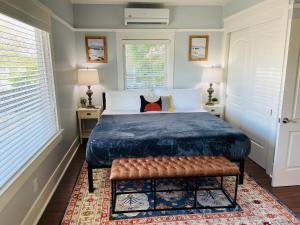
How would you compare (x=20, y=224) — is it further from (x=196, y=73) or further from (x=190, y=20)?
(x=190, y=20)

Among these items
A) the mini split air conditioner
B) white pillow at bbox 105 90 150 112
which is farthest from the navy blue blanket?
the mini split air conditioner

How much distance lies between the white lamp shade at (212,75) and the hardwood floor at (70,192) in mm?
1700

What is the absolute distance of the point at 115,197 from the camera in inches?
97.6

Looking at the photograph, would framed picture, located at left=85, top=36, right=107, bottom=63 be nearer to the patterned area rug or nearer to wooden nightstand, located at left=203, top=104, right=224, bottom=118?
wooden nightstand, located at left=203, top=104, right=224, bottom=118

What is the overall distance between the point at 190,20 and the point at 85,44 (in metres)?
2.13

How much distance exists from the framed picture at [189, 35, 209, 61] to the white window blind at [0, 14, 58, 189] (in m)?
2.80

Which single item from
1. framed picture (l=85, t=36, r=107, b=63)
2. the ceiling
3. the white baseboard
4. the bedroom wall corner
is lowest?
the white baseboard

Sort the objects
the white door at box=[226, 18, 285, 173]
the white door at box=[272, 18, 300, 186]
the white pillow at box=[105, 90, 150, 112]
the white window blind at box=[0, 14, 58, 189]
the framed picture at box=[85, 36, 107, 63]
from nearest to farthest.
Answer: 1. the white window blind at box=[0, 14, 58, 189]
2. the white door at box=[272, 18, 300, 186]
3. the white door at box=[226, 18, 285, 173]
4. the white pillow at box=[105, 90, 150, 112]
5. the framed picture at box=[85, 36, 107, 63]

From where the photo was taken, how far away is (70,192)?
2750 mm

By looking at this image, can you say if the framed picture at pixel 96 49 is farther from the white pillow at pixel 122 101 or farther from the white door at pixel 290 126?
the white door at pixel 290 126

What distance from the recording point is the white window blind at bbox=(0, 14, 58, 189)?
182 cm

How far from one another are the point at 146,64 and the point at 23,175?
10.7 feet

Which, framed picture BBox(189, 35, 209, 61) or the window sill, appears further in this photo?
framed picture BBox(189, 35, 209, 61)

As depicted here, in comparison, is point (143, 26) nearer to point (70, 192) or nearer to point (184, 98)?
point (184, 98)
